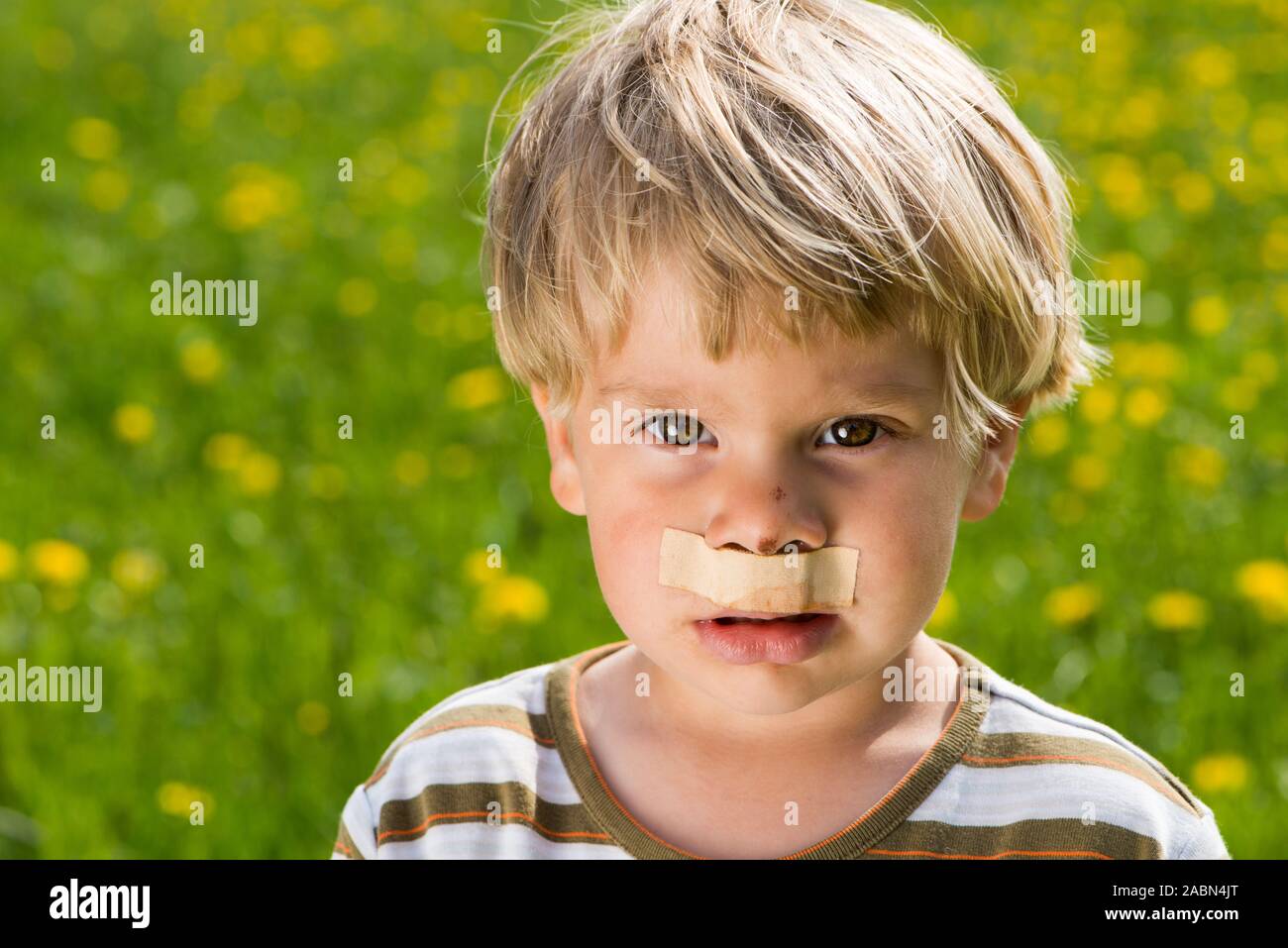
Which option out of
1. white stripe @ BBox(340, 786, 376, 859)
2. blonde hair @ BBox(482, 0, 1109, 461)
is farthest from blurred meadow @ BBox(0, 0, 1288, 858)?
white stripe @ BBox(340, 786, 376, 859)

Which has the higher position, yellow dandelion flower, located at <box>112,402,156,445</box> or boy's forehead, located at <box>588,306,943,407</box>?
yellow dandelion flower, located at <box>112,402,156,445</box>

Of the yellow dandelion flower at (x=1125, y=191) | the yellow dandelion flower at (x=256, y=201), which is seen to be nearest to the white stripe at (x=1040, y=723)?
the yellow dandelion flower at (x=1125, y=191)

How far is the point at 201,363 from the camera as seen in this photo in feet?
9.71

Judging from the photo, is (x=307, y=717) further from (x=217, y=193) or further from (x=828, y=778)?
(x=217, y=193)

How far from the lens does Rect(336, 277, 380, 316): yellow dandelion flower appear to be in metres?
3.19

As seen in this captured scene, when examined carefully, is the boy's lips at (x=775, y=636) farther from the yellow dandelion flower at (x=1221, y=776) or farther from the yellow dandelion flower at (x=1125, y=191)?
the yellow dandelion flower at (x=1125, y=191)

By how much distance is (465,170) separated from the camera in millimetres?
3877

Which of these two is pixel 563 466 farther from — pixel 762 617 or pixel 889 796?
pixel 889 796

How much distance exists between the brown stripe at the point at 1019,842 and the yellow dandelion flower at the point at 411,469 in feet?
4.73

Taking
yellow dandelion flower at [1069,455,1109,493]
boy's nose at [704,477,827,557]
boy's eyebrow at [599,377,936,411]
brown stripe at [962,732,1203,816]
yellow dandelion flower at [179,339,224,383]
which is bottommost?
brown stripe at [962,732,1203,816]

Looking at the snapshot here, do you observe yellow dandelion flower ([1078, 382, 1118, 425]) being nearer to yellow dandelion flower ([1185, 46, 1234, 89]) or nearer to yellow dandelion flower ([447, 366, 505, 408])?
yellow dandelion flower ([447, 366, 505, 408])

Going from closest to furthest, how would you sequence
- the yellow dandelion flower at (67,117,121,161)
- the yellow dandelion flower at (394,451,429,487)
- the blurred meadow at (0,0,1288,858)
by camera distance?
1. the blurred meadow at (0,0,1288,858)
2. the yellow dandelion flower at (394,451,429,487)
3. the yellow dandelion flower at (67,117,121,161)

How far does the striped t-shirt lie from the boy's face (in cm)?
16

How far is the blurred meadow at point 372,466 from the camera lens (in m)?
2.07
